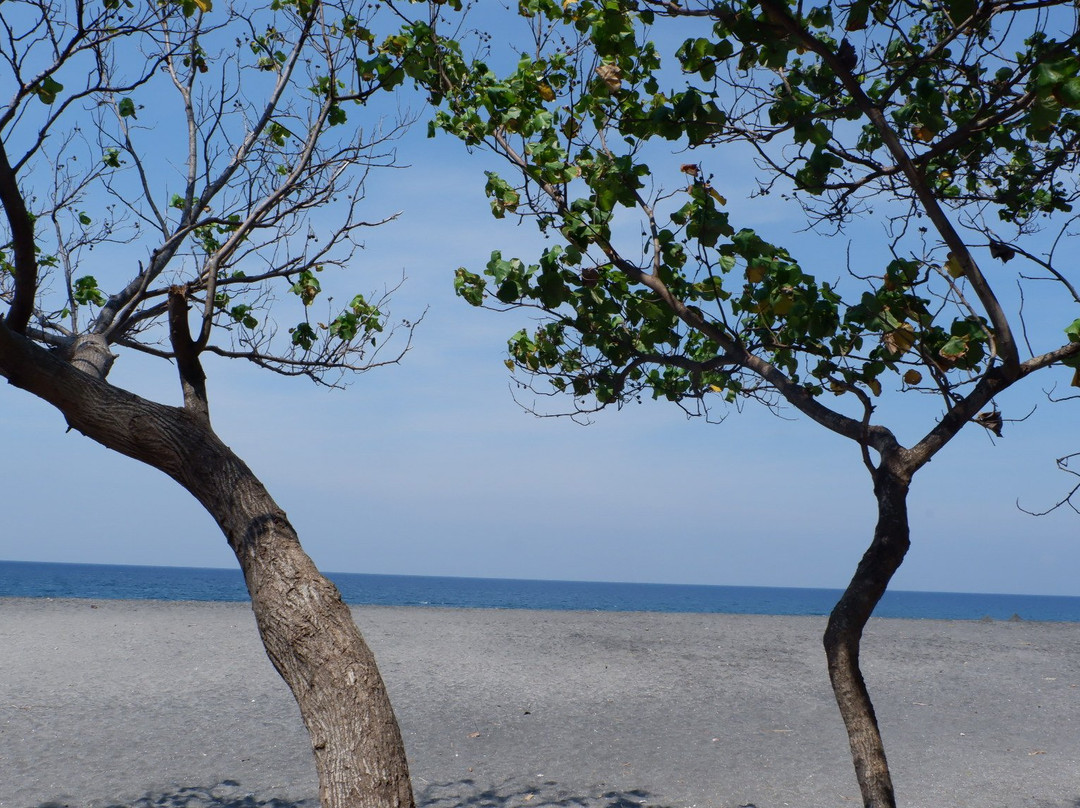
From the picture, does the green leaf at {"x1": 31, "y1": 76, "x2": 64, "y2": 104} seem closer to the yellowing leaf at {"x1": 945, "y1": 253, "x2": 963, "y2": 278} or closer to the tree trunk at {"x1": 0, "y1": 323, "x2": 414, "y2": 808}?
the tree trunk at {"x1": 0, "y1": 323, "x2": 414, "y2": 808}

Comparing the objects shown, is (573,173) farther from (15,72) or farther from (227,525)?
(15,72)

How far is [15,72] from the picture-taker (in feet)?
14.4

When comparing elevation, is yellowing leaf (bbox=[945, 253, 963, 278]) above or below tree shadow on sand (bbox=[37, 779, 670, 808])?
above

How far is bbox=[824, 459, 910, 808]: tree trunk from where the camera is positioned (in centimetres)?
420

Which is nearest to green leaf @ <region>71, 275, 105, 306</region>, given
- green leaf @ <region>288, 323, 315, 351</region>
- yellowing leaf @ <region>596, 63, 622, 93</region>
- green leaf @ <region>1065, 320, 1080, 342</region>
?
green leaf @ <region>288, 323, 315, 351</region>

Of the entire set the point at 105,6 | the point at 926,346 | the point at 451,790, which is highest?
the point at 105,6

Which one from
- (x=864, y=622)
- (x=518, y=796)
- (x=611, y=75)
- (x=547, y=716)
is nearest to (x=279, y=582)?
(x=864, y=622)

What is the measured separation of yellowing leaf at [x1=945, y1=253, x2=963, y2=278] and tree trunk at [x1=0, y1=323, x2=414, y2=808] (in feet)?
11.0

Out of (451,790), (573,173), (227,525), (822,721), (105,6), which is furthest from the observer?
(822,721)

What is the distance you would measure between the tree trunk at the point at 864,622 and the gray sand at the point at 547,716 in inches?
125

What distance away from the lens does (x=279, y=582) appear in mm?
3184

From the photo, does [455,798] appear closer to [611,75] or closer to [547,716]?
[547,716]

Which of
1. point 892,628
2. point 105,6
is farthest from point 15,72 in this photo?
point 892,628

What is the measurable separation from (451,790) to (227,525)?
491 cm
